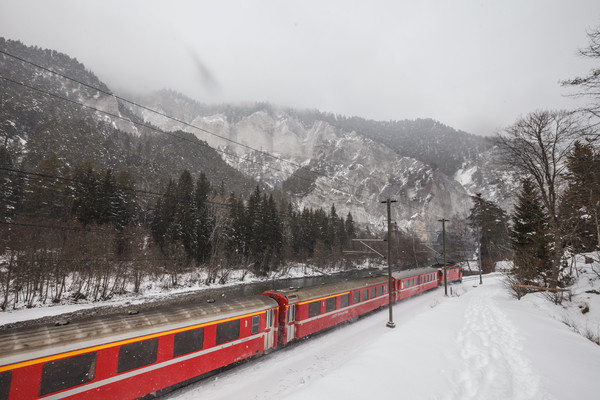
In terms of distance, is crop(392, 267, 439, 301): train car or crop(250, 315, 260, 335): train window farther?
crop(392, 267, 439, 301): train car

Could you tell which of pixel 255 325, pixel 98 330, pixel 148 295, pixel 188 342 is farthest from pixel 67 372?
pixel 148 295

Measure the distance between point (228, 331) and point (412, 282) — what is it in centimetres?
2322

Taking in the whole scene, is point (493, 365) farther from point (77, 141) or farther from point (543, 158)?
point (77, 141)

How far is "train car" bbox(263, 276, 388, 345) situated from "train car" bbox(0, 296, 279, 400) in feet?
7.98

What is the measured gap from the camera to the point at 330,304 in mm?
16375

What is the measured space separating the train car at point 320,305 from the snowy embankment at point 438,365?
2.90 feet

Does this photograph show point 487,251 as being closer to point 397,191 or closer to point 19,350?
point 19,350

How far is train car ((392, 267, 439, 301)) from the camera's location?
25594 mm

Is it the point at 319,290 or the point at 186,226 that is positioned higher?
the point at 186,226

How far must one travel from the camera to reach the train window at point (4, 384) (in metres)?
5.82

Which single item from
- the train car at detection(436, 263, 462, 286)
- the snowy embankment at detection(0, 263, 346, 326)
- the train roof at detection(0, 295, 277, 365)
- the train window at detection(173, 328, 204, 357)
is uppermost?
the train roof at detection(0, 295, 277, 365)

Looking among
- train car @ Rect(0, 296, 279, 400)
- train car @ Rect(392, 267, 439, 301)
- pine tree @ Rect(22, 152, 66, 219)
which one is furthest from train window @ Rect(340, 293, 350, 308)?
pine tree @ Rect(22, 152, 66, 219)

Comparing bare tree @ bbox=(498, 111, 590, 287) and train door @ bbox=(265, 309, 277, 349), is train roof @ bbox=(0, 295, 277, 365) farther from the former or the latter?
bare tree @ bbox=(498, 111, 590, 287)

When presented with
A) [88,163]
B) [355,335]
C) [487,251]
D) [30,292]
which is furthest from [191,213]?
[487,251]
